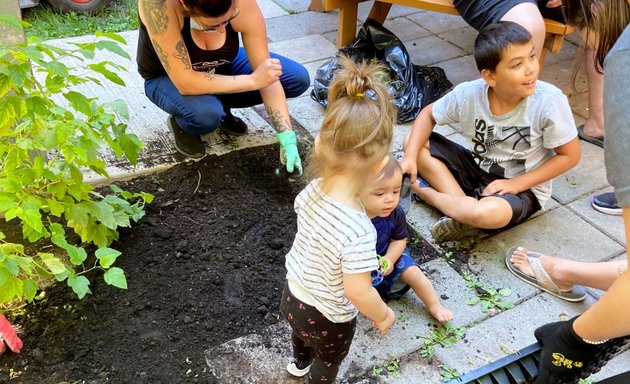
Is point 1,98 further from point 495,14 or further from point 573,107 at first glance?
point 573,107

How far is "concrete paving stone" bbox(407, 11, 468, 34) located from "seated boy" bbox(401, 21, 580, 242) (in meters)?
2.03

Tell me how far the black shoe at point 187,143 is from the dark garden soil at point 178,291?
0.31ft

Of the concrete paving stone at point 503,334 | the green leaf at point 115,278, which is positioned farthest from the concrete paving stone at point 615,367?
the green leaf at point 115,278

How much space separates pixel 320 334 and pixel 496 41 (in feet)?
4.64

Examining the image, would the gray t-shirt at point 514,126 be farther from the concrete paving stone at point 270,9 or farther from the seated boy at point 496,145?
the concrete paving stone at point 270,9

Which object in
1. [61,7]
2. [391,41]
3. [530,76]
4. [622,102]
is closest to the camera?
[622,102]

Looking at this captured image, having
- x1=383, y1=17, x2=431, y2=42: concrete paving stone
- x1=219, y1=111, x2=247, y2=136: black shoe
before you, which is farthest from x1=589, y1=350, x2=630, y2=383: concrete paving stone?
x1=383, y1=17, x2=431, y2=42: concrete paving stone

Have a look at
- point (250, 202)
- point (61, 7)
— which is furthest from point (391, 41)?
point (61, 7)

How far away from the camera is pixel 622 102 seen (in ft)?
3.81

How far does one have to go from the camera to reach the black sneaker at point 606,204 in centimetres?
271

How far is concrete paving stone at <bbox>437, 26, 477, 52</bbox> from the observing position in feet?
13.9

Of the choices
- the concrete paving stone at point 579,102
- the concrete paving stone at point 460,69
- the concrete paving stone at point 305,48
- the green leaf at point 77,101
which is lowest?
the concrete paving stone at point 579,102

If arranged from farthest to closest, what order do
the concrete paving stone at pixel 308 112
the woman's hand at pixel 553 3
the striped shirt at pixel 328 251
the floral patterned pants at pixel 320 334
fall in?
the concrete paving stone at pixel 308 112, the woman's hand at pixel 553 3, the floral patterned pants at pixel 320 334, the striped shirt at pixel 328 251

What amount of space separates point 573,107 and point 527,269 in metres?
1.65
